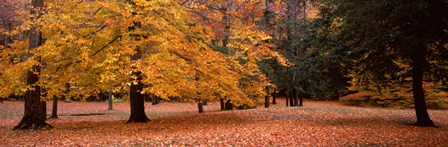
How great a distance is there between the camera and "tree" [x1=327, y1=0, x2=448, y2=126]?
10678 mm

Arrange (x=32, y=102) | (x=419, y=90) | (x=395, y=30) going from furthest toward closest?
(x=419, y=90), (x=32, y=102), (x=395, y=30)

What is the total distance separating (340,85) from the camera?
21109 millimetres

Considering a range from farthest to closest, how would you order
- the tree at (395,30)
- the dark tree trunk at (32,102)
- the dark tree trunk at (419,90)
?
the dark tree trunk at (419,90), the dark tree trunk at (32,102), the tree at (395,30)

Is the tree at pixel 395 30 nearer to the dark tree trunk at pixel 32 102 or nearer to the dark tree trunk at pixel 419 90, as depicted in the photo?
the dark tree trunk at pixel 419 90

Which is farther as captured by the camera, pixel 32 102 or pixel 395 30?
pixel 32 102

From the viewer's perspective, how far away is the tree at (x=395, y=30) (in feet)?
35.0

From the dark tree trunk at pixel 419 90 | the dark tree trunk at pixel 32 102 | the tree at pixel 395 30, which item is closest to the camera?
the tree at pixel 395 30

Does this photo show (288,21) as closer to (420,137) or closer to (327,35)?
(327,35)

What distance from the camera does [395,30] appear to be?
12.4 m

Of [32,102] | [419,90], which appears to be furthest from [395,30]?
[32,102]

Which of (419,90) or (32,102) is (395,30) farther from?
(32,102)

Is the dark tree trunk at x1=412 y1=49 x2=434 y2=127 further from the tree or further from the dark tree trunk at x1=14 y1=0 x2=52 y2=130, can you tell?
the dark tree trunk at x1=14 y1=0 x2=52 y2=130

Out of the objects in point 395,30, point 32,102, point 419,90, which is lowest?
point 32,102

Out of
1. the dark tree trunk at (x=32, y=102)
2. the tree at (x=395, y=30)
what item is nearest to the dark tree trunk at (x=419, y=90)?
the tree at (x=395, y=30)
